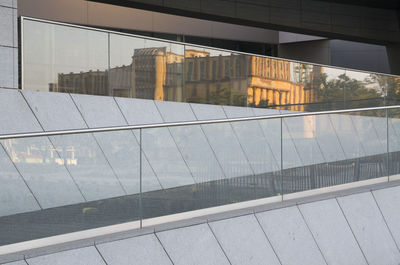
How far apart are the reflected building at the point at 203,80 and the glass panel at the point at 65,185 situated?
4.36 metres

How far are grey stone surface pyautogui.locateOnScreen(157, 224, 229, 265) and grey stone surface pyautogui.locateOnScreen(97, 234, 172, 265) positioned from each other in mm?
100

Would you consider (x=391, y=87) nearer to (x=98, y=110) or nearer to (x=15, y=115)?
(x=98, y=110)

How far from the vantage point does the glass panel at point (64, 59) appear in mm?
9297

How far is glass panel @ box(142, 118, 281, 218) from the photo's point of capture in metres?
6.09

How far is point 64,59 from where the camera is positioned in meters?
9.78

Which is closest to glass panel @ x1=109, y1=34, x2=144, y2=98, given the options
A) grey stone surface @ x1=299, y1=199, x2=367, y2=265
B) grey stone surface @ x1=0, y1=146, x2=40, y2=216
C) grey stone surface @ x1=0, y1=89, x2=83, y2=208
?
grey stone surface @ x1=299, y1=199, x2=367, y2=265

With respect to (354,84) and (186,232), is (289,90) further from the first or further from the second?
(186,232)

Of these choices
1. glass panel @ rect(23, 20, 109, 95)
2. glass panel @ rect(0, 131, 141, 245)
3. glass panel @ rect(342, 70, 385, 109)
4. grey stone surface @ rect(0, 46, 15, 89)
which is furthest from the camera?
glass panel @ rect(342, 70, 385, 109)

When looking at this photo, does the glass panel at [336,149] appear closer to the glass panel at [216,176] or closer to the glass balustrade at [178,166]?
the glass balustrade at [178,166]

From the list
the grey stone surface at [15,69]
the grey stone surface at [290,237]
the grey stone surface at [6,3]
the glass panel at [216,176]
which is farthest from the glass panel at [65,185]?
the grey stone surface at [6,3]

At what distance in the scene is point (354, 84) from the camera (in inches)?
622

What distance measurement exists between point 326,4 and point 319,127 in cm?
1565

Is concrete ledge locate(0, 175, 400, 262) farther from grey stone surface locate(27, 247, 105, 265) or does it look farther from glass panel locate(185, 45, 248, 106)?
glass panel locate(185, 45, 248, 106)

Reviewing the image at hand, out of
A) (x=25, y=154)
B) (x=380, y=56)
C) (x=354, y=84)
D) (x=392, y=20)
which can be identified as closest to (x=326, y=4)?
(x=392, y=20)
